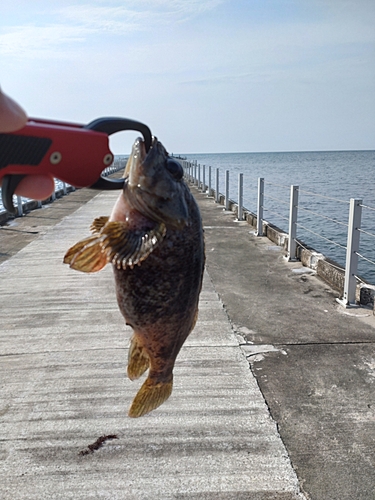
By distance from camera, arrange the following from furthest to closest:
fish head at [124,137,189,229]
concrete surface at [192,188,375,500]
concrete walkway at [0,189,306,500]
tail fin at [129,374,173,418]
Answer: concrete surface at [192,188,375,500] < concrete walkway at [0,189,306,500] < tail fin at [129,374,173,418] < fish head at [124,137,189,229]

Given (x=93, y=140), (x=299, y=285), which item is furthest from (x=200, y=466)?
(x=299, y=285)

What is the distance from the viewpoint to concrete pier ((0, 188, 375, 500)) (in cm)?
303

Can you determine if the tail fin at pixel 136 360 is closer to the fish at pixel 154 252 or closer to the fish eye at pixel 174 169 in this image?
the fish at pixel 154 252

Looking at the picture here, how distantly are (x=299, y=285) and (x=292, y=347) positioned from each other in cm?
238

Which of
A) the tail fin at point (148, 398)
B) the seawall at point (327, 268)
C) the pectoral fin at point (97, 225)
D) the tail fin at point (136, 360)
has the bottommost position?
the seawall at point (327, 268)

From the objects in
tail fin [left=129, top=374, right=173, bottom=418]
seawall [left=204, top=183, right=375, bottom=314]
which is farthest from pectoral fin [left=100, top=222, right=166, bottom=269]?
seawall [left=204, top=183, right=375, bottom=314]

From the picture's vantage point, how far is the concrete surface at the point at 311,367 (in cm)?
317

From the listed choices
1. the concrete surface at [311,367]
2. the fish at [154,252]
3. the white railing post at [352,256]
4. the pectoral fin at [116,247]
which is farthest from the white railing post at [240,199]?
the pectoral fin at [116,247]

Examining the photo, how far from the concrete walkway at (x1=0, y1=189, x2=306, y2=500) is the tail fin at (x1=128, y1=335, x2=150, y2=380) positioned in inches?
51.1

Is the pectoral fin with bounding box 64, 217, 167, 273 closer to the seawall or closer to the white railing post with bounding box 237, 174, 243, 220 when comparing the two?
the seawall

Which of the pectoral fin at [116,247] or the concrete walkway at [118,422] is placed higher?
the pectoral fin at [116,247]

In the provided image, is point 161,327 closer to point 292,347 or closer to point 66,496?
point 66,496

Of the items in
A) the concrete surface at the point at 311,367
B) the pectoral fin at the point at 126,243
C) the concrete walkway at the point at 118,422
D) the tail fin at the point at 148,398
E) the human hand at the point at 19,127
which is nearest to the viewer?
the human hand at the point at 19,127

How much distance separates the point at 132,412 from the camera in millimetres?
1964
